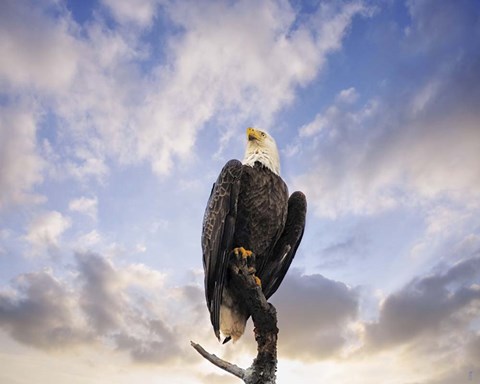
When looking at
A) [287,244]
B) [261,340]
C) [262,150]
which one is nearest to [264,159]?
[262,150]

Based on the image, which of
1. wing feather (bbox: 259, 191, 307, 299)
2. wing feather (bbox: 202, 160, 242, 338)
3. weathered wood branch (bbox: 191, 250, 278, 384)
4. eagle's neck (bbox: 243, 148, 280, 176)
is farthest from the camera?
wing feather (bbox: 259, 191, 307, 299)

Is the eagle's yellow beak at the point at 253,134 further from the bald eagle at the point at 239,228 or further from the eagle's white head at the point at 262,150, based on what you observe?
the bald eagle at the point at 239,228

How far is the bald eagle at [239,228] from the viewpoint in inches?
239

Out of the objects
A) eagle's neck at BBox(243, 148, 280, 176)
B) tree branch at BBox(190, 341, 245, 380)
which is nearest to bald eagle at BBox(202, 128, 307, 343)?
eagle's neck at BBox(243, 148, 280, 176)

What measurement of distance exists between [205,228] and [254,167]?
3.88 feet

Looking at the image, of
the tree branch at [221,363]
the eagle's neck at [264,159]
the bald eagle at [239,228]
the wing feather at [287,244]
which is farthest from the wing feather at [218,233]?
the wing feather at [287,244]

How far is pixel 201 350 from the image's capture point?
5891 mm

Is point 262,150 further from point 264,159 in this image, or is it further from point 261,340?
point 261,340

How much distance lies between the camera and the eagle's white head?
6.85 metres

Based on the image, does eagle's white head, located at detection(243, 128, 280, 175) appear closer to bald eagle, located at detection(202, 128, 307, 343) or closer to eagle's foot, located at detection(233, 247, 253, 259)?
bald eagle, located at detection(202, 128, 307, 343)

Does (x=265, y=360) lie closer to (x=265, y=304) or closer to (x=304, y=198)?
(x=265, y=304)

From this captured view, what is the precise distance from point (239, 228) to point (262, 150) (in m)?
1.46

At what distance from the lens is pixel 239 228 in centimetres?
634

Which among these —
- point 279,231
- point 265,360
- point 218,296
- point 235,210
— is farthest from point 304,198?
point 265,360
